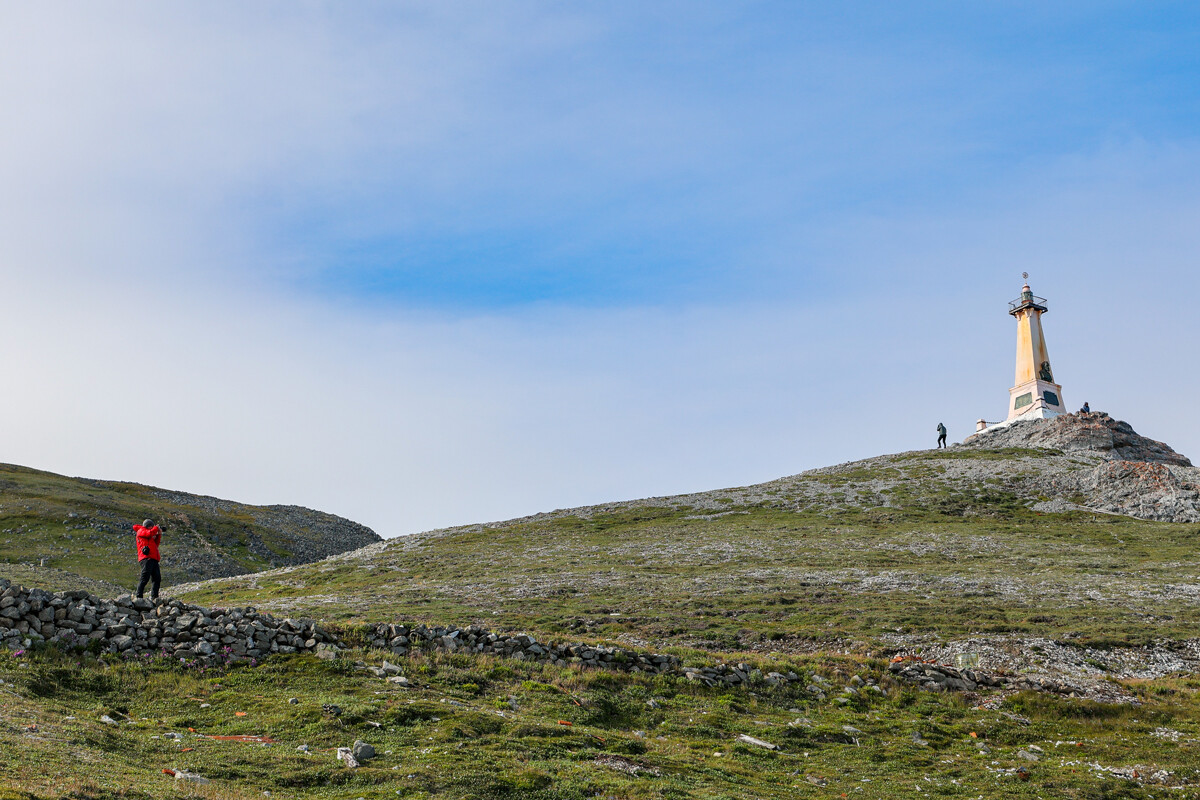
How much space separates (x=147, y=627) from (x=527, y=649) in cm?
1048

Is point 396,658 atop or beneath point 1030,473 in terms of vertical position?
beneath

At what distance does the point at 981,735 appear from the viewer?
2206 cm

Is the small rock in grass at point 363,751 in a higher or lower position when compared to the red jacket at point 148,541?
lower

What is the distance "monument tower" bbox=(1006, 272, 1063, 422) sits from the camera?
112438 mm

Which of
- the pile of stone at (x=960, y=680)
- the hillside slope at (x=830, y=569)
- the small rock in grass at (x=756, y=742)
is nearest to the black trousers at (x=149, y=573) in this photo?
the hillside slope at (x=830, y=569)

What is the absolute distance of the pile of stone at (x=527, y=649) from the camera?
24344mm

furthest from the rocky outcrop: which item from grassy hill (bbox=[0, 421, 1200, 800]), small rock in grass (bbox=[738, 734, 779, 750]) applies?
small rock in grass (bbox=[738, 734, 779, 750])

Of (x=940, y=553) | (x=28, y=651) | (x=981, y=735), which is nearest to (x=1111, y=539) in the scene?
(x=940, y=553)

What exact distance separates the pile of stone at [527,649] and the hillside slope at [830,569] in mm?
7585

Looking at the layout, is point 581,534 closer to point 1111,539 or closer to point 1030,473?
point 1111,539

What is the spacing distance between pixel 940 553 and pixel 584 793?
4938 cm

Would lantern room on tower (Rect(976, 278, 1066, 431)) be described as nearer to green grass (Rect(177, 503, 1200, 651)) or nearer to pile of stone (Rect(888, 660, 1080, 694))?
green grass (Rect(177, 503, 1200, 651))

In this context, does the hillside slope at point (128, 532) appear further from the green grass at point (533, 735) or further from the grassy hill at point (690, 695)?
the green grass at point (533, 735)

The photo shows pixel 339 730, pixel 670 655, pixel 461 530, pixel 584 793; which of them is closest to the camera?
pixel 584 793
